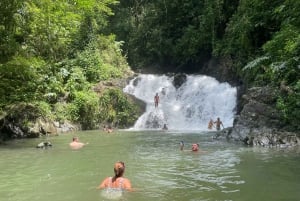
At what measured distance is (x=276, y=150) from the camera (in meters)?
16.3

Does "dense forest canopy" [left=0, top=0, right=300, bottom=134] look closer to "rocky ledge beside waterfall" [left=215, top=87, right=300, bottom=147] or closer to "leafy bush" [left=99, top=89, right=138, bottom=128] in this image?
"leafy bush" [left=99, top=89, right=138, bottom=128]

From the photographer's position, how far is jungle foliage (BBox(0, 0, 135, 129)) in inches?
772

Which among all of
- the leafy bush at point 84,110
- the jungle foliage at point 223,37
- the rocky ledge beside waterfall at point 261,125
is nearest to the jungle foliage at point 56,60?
the leafy bush at point 84,110

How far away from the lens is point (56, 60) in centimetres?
2950

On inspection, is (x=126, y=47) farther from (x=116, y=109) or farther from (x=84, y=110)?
(x=84, y=110)

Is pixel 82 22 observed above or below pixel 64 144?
above

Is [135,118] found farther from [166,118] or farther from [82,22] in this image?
[82,22]

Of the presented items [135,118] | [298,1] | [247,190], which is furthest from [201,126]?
[247,190]

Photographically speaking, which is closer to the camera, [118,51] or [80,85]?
[80,85]

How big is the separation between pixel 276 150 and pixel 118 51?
2295 cm

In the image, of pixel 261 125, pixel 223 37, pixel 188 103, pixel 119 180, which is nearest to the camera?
pixel 119 180

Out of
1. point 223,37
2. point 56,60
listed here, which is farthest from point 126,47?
point 56,60

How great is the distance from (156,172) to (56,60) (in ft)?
60.8

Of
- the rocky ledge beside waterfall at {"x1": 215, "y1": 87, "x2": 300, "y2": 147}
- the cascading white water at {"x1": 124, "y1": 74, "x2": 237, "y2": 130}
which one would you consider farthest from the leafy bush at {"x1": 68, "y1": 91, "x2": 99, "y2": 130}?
the rocky ledge beside waterfall at {"x1": 215, "y1": 87, "x2": 300, "y2": 147}
